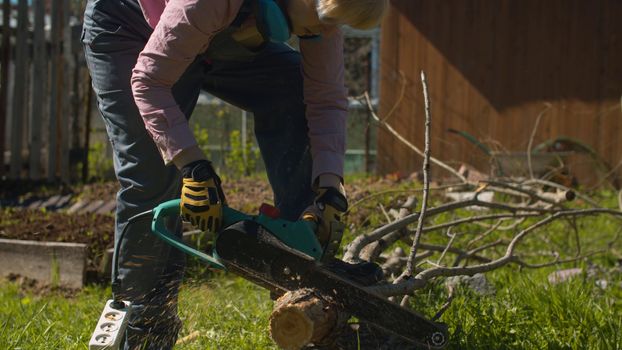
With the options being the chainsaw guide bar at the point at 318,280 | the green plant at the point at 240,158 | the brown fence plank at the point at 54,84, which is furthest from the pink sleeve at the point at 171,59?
the green plant at the point at 240,158

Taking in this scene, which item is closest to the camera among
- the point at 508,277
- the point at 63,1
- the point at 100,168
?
the point at 508,277

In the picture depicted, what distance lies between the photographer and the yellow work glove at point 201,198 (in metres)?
2.72

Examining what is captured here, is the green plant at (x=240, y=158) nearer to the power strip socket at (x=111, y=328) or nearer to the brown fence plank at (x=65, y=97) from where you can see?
the brown fence plank at (x=65, y=97)

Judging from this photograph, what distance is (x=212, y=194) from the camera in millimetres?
2746

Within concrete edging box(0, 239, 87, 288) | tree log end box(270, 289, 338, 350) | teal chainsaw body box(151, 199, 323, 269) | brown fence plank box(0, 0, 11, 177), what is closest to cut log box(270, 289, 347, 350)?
tree log end box(270, 289, 338, 350)

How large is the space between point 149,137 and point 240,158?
706 cm

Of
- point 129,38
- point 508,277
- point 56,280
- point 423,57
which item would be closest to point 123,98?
point 129,38

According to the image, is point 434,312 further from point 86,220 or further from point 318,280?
point 86,220

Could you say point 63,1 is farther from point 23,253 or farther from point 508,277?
point 508,277

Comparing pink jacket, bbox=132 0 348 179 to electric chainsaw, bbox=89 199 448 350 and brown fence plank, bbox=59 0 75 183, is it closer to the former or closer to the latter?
electric chainsaw, bbox=89 199 448 350

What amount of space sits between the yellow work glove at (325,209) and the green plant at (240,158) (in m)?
6.81

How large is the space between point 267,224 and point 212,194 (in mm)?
199

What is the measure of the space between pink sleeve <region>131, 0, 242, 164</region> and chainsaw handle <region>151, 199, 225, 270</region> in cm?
15

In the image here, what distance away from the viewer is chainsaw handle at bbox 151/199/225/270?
282cm
